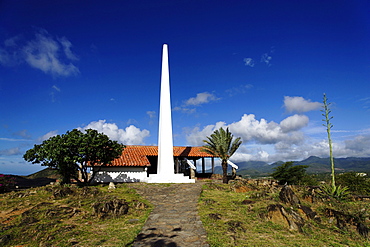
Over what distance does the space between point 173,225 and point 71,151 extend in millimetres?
12385

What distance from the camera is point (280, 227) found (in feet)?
28.3

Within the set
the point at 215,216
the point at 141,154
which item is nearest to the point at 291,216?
the point at 215,216

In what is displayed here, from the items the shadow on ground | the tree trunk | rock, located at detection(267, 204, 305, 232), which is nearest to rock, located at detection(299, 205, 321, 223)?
rock, located at detection(267, 204, 305, 232)

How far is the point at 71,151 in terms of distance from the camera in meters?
17.8

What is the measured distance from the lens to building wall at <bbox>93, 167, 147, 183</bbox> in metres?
23.8

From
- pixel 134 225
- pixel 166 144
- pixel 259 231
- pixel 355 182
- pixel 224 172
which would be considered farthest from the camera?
pixel 355 182

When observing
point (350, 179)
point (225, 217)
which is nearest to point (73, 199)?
point (225, 217)

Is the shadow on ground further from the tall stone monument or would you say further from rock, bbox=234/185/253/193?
the tall stone monument

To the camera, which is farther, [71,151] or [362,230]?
[71,151]

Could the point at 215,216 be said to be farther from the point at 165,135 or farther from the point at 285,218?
the point at 165,135

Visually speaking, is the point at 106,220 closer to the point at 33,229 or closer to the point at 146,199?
the point at 33,229

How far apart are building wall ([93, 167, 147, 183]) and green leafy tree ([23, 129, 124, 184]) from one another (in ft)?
15.7

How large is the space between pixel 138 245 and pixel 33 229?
451cm

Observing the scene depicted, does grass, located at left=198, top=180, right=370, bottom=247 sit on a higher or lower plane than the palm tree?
lower
